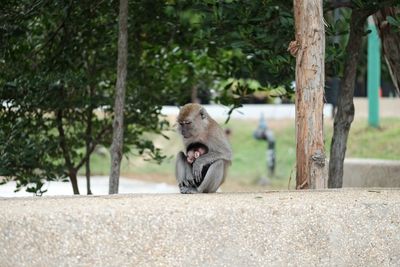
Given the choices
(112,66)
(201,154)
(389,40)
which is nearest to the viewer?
(201,154)

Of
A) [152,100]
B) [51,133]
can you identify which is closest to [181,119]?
[152,100]

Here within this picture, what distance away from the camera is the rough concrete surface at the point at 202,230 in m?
5.19

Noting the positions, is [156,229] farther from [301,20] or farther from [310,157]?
[301,20]

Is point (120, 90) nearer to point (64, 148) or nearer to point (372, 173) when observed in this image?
point (64, 148)

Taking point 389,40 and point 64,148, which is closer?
point 389,40

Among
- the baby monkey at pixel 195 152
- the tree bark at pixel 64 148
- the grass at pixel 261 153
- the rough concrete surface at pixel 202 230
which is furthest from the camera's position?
the grass at pixel 261 153

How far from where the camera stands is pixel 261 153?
2191 centimetres

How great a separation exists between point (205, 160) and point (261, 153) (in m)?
14.5

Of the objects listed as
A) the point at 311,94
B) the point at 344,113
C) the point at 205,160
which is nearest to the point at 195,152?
the point at 205,160

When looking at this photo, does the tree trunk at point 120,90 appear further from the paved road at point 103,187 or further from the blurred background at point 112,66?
the paved road at point 103,187

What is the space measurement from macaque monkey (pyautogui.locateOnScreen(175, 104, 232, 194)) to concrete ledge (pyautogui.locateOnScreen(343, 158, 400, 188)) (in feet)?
11.4

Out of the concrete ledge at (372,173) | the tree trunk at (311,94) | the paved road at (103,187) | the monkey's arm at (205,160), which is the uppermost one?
the tree trunk at (311,94)

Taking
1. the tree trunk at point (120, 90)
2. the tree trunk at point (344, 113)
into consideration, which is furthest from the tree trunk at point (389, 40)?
the tree trunk at point (120, 90)

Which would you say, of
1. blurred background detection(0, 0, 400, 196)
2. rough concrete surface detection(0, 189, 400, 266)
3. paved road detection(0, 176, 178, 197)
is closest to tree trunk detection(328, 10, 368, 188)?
blurred background detection(0, 0, 400, 196)
